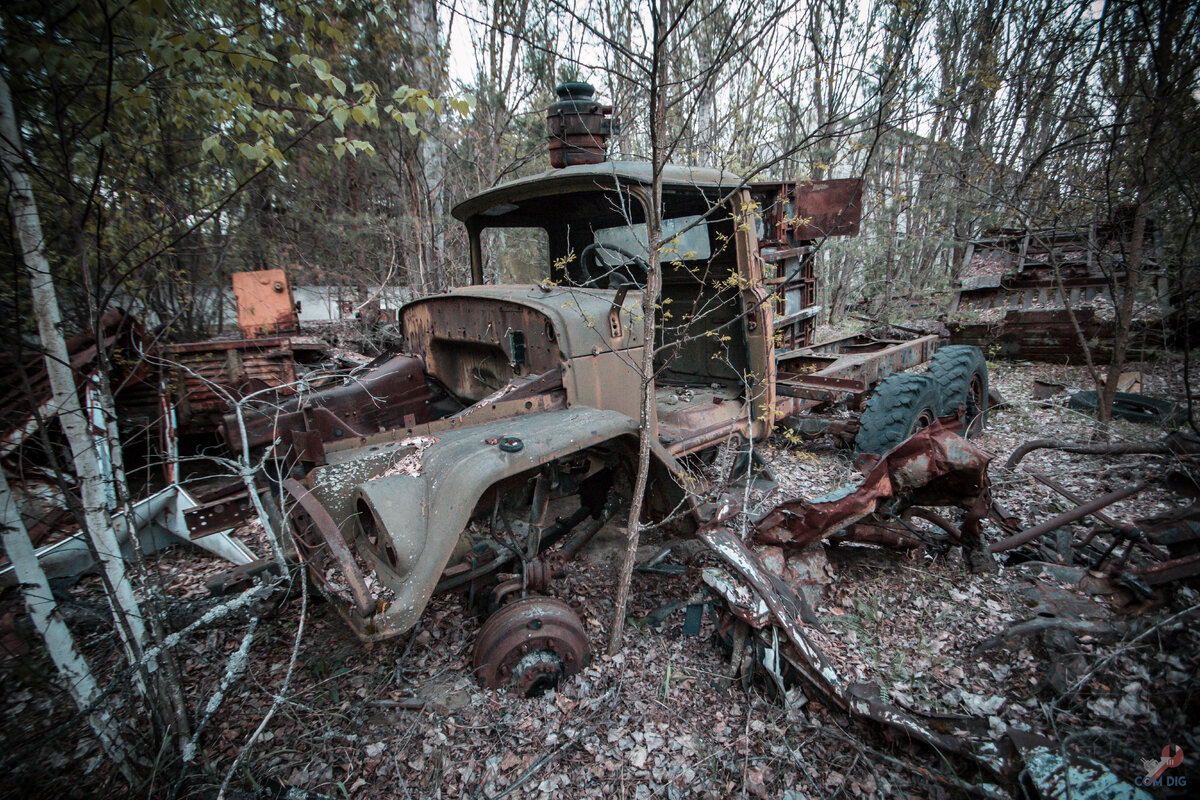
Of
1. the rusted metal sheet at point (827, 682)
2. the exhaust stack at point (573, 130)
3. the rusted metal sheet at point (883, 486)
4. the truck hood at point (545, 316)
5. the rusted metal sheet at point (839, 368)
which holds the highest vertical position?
the exhaust stack at point (573, 130)

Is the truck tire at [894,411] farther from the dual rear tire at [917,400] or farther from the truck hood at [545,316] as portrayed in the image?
the truck hood at [545,316]

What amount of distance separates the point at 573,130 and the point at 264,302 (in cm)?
432

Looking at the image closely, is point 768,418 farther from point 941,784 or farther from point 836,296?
point 836,296

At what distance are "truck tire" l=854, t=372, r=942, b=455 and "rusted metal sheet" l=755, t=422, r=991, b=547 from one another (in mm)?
1344

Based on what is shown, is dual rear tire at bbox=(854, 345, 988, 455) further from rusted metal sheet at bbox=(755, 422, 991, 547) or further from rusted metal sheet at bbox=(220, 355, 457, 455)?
rusted metal sheet at bbox=(220, 355, 457, 455)

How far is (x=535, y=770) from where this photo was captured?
1984mm

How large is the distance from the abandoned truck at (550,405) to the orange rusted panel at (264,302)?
3.12m

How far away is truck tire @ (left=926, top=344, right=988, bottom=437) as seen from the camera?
14.9 feet

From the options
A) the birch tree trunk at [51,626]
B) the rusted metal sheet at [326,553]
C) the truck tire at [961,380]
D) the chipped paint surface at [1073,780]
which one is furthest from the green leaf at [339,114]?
the truck tire at [961,380]

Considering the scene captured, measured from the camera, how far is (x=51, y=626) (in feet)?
5.53

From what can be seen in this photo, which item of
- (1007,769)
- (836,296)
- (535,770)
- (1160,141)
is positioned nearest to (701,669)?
(535,770)

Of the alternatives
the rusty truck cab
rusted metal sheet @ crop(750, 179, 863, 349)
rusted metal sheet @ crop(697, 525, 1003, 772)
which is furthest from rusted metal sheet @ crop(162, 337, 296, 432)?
rusted metal sheet @ crop(750, 179, 863, 349)

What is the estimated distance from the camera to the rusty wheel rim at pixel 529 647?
7.18 ft

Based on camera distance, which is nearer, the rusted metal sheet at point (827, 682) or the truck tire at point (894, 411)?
the rusted metal sheet at point (827, 682)
